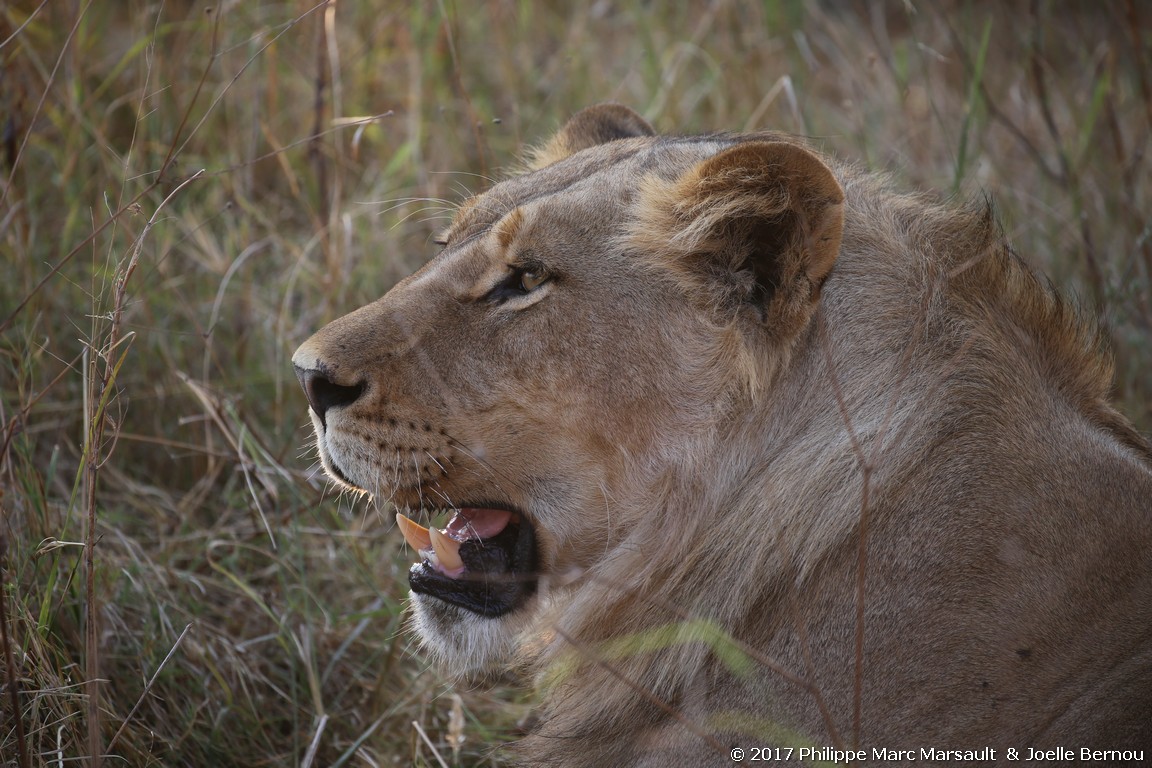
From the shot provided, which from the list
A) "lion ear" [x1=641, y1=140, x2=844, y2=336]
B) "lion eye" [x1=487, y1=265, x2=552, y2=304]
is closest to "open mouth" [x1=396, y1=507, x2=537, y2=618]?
"lion eye" [x1=487, y1=265, x2=552, y2=304]

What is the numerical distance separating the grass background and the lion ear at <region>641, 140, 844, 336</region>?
2.96 feet

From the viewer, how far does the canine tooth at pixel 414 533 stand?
281cm

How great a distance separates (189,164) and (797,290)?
3548 millimetres

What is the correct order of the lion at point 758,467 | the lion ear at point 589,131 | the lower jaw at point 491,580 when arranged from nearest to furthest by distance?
the lion at point 758,467 < the lower jaw at point 491,580 < the lion ear at point 589,131

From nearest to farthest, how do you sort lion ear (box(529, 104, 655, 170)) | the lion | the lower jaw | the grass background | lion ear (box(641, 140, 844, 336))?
1. the lion
2. lion ear (box(641, 140, 844, 336))
3. the lower jaw
4. the grass background
5. lion ear (box(529, 104, 655, 170))

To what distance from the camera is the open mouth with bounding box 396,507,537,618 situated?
266 centimetres

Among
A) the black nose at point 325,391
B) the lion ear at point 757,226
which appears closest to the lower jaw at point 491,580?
the black nose at point 325,391

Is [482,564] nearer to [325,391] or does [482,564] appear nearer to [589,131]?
[325,391]

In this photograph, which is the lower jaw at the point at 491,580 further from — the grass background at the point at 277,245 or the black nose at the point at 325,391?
the grass background at the point at 277,245

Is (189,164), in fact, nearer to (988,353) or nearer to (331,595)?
(331,595)

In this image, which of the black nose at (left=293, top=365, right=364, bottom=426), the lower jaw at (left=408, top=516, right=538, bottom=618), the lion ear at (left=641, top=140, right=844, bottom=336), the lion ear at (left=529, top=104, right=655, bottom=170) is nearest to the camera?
the lion ear at (left=641, top=140, right=844, bottom=336)

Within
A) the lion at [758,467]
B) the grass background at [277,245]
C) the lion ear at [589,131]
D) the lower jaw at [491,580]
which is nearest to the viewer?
the lion at [758,467]

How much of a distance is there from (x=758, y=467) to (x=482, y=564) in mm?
705

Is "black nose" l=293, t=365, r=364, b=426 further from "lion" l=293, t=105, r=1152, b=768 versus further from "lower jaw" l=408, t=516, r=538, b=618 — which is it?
"lower jaw" l=408, t=516, r=538, b=618
